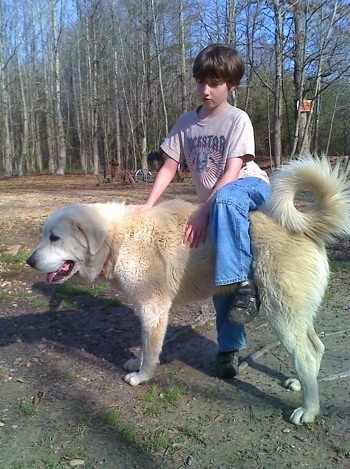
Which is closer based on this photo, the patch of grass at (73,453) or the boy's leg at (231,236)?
the patch of grass at (73,453)

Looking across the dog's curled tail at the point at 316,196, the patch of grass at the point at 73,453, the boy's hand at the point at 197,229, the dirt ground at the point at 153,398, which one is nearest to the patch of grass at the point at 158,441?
the dirt ground at the point at 153,398

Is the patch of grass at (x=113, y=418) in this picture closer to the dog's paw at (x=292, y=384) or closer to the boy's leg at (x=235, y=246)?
the boy's leg at (x=235, y=246)

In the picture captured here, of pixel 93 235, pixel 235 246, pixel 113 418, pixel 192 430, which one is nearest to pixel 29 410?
pixel 113 418

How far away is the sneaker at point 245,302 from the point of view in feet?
9.32

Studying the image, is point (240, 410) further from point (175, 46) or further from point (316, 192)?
point (175, 46)

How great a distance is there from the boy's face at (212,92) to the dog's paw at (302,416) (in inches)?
79.1

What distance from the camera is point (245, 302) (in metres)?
2.84

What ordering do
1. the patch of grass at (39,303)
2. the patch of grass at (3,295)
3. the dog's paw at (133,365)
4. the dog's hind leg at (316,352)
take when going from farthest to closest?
1. the patch of grass at (3,295)
2. the patch of grass at (39,303)
3. the dog's paw at (133,365)
4. the dog's hind leg at (316,352)

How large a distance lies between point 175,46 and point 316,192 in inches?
1093

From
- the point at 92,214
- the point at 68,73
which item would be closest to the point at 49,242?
the point at 92,214

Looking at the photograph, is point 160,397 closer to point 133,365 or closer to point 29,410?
point 133,365

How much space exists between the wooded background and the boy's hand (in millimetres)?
11704

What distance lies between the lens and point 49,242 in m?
3.19

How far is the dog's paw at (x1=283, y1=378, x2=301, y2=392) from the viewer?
3.11m
